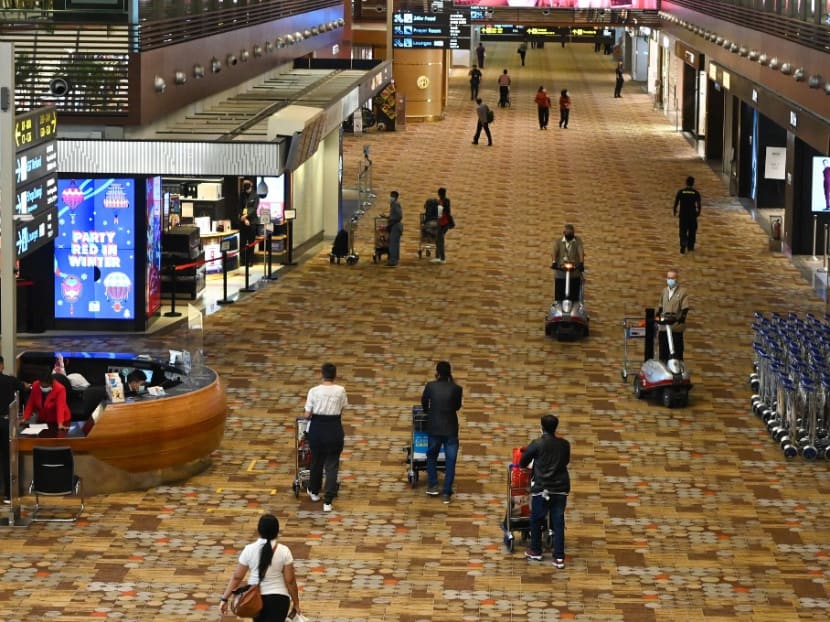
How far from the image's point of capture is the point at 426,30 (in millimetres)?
48562

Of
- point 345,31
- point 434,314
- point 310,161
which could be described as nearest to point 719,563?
point 434,314

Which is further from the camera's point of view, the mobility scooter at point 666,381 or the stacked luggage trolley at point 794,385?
the mobility scooter at point 666,381

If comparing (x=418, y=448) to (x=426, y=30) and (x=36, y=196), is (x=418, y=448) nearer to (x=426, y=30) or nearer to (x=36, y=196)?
(x=36, y=196)

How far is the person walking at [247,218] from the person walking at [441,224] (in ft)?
9.35

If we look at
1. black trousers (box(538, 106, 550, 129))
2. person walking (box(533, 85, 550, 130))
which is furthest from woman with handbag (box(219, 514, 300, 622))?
black trousers (box(538, 106, 550, 129))

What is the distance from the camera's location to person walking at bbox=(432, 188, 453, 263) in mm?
27484

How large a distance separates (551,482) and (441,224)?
47.8ft

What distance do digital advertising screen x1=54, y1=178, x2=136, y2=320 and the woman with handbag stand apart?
39.2 ft

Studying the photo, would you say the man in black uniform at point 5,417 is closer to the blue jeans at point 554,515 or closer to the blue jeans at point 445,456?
the blue jeans at point 445,456

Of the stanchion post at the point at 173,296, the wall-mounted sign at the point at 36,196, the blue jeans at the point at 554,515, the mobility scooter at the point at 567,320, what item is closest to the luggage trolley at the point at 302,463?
the blue jeans at the point at 554,515

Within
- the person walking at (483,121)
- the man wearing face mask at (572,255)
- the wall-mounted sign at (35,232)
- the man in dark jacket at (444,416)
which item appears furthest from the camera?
the person walking at (483,121)

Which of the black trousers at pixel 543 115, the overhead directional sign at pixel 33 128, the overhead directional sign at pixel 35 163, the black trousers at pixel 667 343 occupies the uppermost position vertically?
the overhead directional sign at pixel 33 128

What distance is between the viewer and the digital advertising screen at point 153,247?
22.1 metres

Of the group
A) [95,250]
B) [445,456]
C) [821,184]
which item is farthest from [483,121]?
[445,456]
